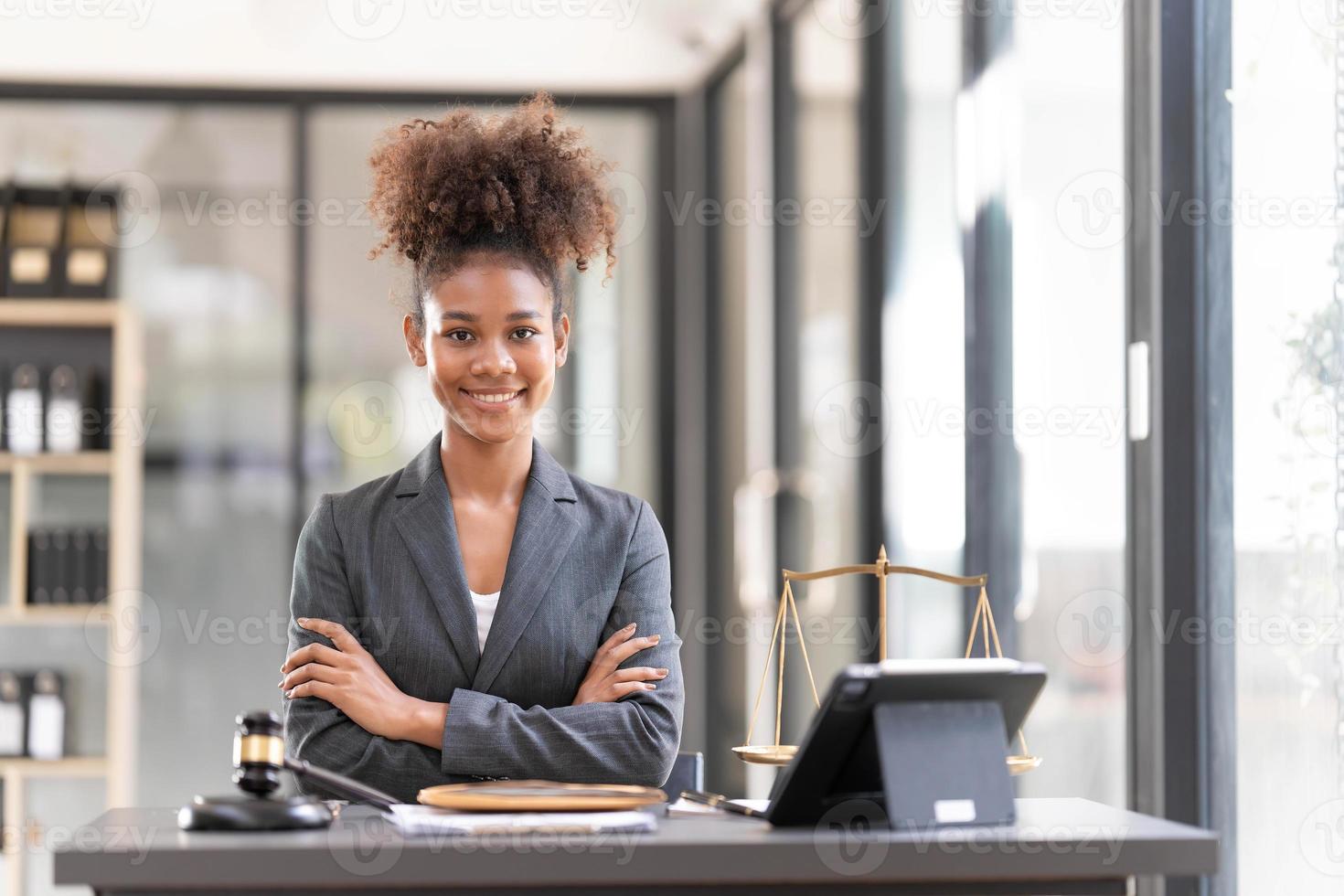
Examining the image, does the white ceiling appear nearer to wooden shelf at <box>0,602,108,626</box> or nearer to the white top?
wooden shelf at <box>0,602,108,626</box>

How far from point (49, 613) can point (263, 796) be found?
324 centimetres

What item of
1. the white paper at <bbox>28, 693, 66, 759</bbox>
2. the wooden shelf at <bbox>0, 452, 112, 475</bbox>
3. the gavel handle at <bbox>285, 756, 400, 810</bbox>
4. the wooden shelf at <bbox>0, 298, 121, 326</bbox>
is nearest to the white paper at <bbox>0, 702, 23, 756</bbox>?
the white paper at <bbox>28, 693, 66, 759</bbox>

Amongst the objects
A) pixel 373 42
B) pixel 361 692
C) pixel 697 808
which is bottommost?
pixel 697 808

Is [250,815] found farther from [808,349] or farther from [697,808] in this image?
[808,349]

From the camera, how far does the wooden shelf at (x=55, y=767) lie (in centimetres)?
425

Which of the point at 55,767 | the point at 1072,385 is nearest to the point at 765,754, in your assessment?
the point at 1072,385

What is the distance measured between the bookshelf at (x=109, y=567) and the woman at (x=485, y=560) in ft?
9.16

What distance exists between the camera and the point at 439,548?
71.7 inches

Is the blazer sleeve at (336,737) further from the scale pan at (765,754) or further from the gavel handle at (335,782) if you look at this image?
the scale pan at (765,754)

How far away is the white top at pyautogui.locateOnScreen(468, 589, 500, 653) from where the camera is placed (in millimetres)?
1805

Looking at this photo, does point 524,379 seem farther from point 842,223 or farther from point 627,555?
point 842,223

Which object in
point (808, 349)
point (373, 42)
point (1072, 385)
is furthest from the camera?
point (373, 42)

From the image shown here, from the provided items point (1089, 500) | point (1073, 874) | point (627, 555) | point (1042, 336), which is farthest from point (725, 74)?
point (1073, 874)

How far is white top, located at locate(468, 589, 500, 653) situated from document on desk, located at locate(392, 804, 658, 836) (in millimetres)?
375
